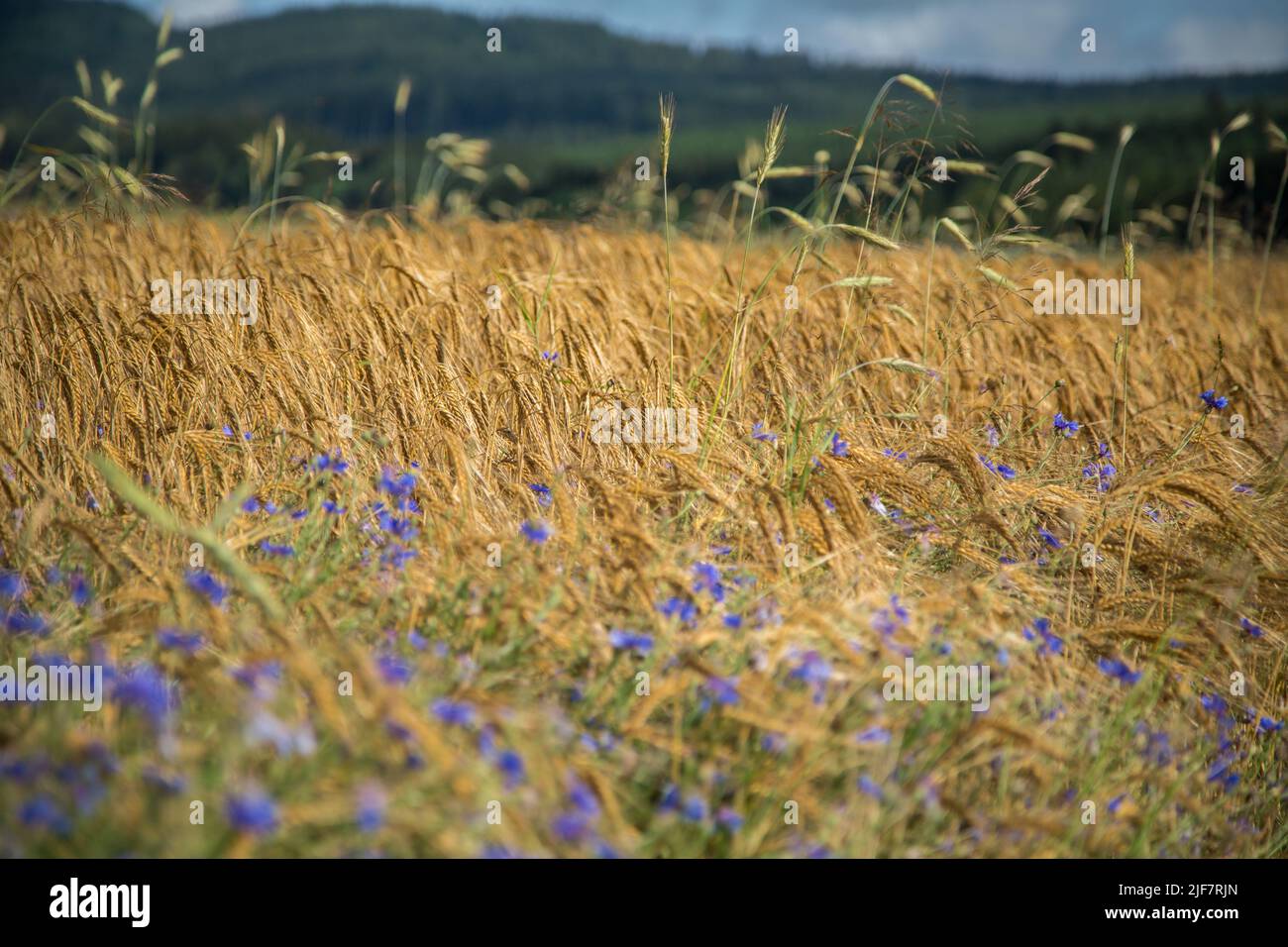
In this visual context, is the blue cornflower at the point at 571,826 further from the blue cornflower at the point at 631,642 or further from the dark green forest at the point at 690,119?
the dark green forest at the point at 690,119

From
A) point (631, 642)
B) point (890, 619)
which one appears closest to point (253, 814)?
point (631, 642)

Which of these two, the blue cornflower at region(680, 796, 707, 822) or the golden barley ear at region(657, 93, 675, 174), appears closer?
the blue cornflower at region(680, 796, 707, 822)

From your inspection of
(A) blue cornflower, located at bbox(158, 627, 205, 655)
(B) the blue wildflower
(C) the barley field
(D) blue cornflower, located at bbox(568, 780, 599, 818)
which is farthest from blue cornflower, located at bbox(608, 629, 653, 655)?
(B) the blue wildflower

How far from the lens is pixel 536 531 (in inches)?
81.3

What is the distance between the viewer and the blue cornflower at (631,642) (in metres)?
1.74

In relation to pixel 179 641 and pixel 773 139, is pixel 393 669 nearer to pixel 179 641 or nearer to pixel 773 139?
pixel 179 641

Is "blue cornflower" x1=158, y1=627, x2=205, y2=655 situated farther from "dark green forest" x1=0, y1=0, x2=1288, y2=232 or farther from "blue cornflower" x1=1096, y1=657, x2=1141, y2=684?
"dark green forest" x1=0, y1=0, x2=1288, y2=232

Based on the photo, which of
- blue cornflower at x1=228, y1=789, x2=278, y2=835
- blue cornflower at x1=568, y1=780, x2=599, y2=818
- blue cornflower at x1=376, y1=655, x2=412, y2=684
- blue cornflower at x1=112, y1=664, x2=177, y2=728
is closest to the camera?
blue cornflower at x1=228, y1=789, x2=278, y2=835

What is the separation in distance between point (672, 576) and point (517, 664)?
0.38 metres

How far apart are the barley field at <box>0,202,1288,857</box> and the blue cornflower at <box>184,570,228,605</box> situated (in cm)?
1

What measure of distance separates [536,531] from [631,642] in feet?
1.41

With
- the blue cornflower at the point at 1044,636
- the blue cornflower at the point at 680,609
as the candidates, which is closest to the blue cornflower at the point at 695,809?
the blue cornflower at the point at 680,609

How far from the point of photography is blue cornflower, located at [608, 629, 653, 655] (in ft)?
5.71
